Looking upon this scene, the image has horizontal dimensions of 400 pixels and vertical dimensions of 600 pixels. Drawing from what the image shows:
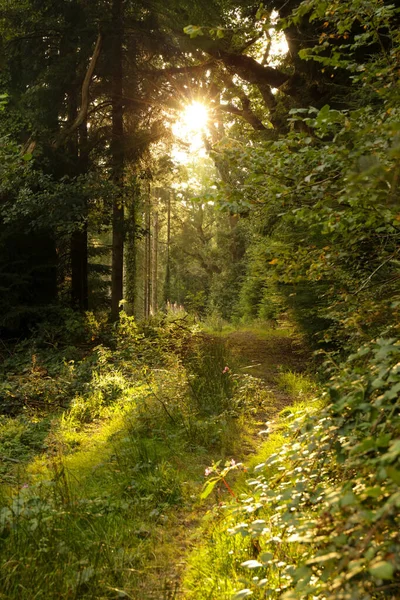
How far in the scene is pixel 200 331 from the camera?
30.5 feet

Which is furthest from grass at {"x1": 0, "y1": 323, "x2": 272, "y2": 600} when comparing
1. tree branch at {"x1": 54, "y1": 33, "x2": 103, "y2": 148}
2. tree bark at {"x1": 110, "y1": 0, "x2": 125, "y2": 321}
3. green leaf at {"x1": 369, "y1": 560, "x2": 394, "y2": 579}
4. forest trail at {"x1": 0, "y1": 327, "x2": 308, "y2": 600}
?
tree branch at {"x1": 54, "y1": 33, "x2": 103, "y2": 148}

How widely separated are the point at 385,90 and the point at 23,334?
1053cm

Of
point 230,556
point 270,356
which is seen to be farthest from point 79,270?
point 230,556

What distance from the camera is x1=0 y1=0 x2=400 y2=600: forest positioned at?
1.95m

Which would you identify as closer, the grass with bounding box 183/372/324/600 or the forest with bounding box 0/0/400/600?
the forest with bounding box 0/0/400/600

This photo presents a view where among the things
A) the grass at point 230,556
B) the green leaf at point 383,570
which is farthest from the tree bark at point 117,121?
the green leaf at point 383,570

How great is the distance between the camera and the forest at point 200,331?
6.41ft

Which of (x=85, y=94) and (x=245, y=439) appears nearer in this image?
(x=245, y=439)

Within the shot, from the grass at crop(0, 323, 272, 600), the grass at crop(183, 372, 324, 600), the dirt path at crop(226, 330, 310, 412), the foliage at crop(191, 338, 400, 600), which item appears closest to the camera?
the foliage at crop(191, 338, 400, 600)

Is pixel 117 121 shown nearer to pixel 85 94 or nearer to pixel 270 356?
pixel 85 94

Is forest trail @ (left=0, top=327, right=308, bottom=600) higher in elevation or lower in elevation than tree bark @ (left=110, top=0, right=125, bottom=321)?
lower

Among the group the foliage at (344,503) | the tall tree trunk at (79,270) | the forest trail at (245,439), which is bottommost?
the forest trail at (245,439)

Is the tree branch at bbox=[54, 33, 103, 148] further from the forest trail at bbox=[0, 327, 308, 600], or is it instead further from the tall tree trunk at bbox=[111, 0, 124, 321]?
the forest trail at bbox=[0, 327, 308, 600]

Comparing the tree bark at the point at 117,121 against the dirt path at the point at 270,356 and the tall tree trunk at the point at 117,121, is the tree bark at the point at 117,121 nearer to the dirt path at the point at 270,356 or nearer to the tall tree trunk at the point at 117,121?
the tall tree trunk at the point at 117,121
